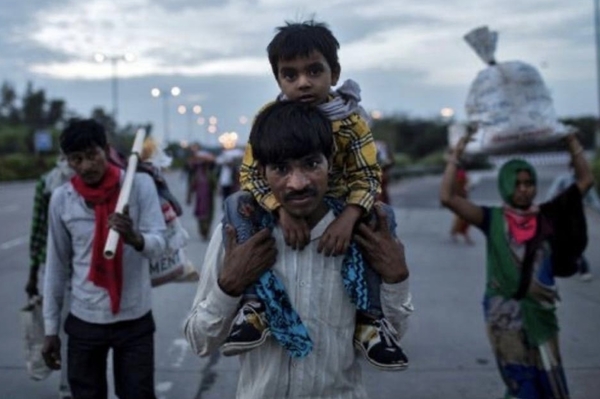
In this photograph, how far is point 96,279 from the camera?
4.01 metres

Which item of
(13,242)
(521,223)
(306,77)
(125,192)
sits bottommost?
(13,242)

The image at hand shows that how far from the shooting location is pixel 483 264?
1196cm

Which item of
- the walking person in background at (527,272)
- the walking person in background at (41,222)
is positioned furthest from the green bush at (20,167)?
the walking person in background at (527,272)

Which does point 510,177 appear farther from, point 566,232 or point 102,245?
point 102,245

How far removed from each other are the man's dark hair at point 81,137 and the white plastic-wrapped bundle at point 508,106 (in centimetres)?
235

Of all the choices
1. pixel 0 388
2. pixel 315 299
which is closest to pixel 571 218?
pixel 315 299

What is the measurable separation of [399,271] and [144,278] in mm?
2146

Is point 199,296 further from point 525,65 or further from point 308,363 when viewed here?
point 525,65

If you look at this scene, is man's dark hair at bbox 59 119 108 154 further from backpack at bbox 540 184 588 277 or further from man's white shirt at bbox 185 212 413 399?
backpack at bbox 540 184 588 277

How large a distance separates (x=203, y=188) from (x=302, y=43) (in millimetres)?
12090

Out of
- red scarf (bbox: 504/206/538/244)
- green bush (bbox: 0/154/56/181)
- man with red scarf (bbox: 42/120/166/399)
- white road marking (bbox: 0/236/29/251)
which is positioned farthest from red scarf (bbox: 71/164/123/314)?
green bush (bbox: 0/154/56/181)

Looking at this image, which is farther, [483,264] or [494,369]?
[483,264]

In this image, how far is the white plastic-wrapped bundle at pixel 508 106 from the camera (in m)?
5.18

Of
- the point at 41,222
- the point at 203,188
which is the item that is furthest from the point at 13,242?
the point at 41,222
